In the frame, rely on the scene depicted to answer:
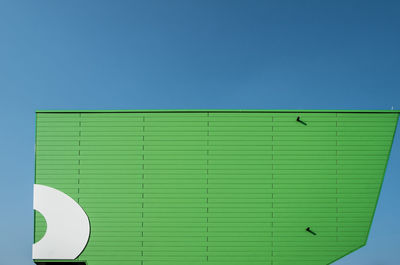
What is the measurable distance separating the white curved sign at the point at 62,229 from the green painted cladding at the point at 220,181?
0.65 feet

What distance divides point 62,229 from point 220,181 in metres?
4.28

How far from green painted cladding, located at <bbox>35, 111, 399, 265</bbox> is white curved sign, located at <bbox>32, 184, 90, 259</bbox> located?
200 millimetres

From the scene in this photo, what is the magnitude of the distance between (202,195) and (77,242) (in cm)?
344

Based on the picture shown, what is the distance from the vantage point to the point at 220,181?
23.9 feet

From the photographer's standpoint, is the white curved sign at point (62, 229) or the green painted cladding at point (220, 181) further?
the white curved sign at point (62, 229)

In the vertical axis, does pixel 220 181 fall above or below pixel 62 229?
above

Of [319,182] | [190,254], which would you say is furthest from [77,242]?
[319,182]

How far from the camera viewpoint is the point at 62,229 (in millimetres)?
7379

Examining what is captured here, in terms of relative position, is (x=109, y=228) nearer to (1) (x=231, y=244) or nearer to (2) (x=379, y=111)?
(1) (x=231, y=244)

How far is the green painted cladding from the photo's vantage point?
23.7 ft

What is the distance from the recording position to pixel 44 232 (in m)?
7.35

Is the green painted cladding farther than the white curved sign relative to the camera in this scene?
No

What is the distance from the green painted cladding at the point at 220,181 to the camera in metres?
7.22

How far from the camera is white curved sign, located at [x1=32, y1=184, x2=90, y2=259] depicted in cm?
733
